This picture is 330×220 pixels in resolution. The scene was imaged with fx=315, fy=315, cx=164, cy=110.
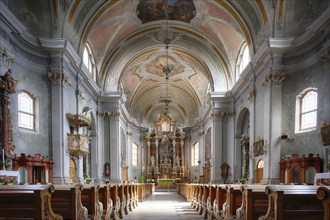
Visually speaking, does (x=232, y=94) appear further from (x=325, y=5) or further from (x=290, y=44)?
(x=325, y=5)

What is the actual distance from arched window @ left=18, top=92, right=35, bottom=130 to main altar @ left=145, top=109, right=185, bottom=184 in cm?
2151

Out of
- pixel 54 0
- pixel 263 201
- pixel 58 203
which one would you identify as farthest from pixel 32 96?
pixel 263 201

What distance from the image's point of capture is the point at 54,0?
12320mm

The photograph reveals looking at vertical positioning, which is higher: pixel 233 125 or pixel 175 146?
pixel 233 125

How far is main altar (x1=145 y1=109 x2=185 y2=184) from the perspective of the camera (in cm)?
3291

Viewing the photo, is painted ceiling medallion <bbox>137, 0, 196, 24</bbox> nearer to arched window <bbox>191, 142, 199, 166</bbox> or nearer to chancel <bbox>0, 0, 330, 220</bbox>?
chancel <bbox>0, 0, 330, 220</bbox>

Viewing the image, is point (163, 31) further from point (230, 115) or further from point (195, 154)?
point (195, 154)

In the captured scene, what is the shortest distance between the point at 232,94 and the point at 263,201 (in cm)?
1519

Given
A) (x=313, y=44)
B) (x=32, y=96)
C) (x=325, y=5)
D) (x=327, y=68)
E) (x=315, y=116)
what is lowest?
(x=315, y=116)

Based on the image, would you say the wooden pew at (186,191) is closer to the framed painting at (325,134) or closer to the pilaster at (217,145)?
the pilaster at (217,145)

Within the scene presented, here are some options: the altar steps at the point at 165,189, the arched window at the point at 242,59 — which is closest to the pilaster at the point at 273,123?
the arched window at the point at 242,59

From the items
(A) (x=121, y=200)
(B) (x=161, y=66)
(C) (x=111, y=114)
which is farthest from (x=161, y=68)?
(A) (x=121, y=200)

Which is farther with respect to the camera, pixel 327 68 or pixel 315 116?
pixel 315 116

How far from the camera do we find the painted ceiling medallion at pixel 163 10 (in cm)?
1695
